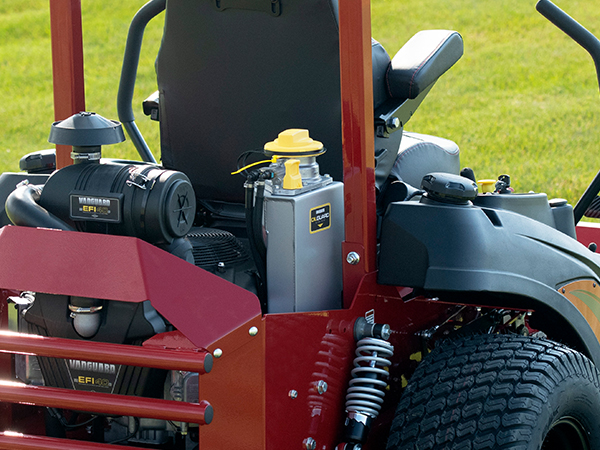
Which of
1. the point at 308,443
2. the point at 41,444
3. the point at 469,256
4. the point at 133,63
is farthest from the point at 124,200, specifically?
the point at 133,63

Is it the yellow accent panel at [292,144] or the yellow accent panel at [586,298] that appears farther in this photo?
the yellow accent panel at [586,298]

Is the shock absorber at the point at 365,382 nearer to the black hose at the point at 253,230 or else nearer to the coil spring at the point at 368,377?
the coil spring at the point at 368,377

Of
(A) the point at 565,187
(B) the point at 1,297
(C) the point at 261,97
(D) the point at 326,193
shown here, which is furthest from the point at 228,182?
(A) the point at 565,187

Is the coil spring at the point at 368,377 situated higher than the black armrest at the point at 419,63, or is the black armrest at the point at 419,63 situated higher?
the black armrest at the point at 419,63

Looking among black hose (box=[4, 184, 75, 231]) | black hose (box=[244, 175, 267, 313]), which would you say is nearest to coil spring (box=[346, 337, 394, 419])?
black hose (box=[244, 175, 267, 313])

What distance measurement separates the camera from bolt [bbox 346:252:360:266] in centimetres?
220

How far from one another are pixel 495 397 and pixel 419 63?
1.00 meters

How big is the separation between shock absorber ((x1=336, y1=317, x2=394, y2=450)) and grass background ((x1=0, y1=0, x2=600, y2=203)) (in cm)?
522

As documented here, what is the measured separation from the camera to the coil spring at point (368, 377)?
2.13 m

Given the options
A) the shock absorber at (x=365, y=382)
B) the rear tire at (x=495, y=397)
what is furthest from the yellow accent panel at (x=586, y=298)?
the shock absorber at (x=365, y=382)

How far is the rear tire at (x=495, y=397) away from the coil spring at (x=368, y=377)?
0.32 feet

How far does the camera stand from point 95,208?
2070 mm

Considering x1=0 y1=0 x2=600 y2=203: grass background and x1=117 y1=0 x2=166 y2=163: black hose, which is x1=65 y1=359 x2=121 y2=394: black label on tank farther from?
x1=0 y1=0 x2=600 y2=203: grass background

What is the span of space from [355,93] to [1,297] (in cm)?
109
